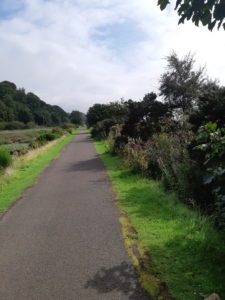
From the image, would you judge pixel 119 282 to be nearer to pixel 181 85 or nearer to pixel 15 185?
pixel 15 185

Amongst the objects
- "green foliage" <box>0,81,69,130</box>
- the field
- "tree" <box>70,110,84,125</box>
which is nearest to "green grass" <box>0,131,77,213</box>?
the field

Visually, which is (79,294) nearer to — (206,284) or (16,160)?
(206,284)

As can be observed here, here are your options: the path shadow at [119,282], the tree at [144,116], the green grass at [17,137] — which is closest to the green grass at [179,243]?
the path shadow at [119,282]

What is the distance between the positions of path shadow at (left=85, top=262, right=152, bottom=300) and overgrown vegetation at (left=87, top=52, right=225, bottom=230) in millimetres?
1408

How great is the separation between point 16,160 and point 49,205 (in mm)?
9878

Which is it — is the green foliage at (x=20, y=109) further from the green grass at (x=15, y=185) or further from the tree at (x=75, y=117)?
the green grass at (x=15, y=185)

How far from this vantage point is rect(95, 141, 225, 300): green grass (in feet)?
12.2

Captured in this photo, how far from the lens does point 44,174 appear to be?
45.7 feet

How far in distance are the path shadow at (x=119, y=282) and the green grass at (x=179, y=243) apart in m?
0.36

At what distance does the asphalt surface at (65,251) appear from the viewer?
3.84m

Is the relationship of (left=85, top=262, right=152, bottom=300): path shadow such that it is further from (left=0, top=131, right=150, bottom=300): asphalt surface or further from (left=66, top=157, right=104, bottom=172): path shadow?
(left=66, top=157, right=104, bottom=172): path shadow

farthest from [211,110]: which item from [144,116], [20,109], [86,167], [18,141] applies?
[20,109]

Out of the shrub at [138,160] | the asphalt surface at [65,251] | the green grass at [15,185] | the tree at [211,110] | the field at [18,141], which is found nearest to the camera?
the asphalt surface at [65,251]

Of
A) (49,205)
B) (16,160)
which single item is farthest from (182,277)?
(16,160)
